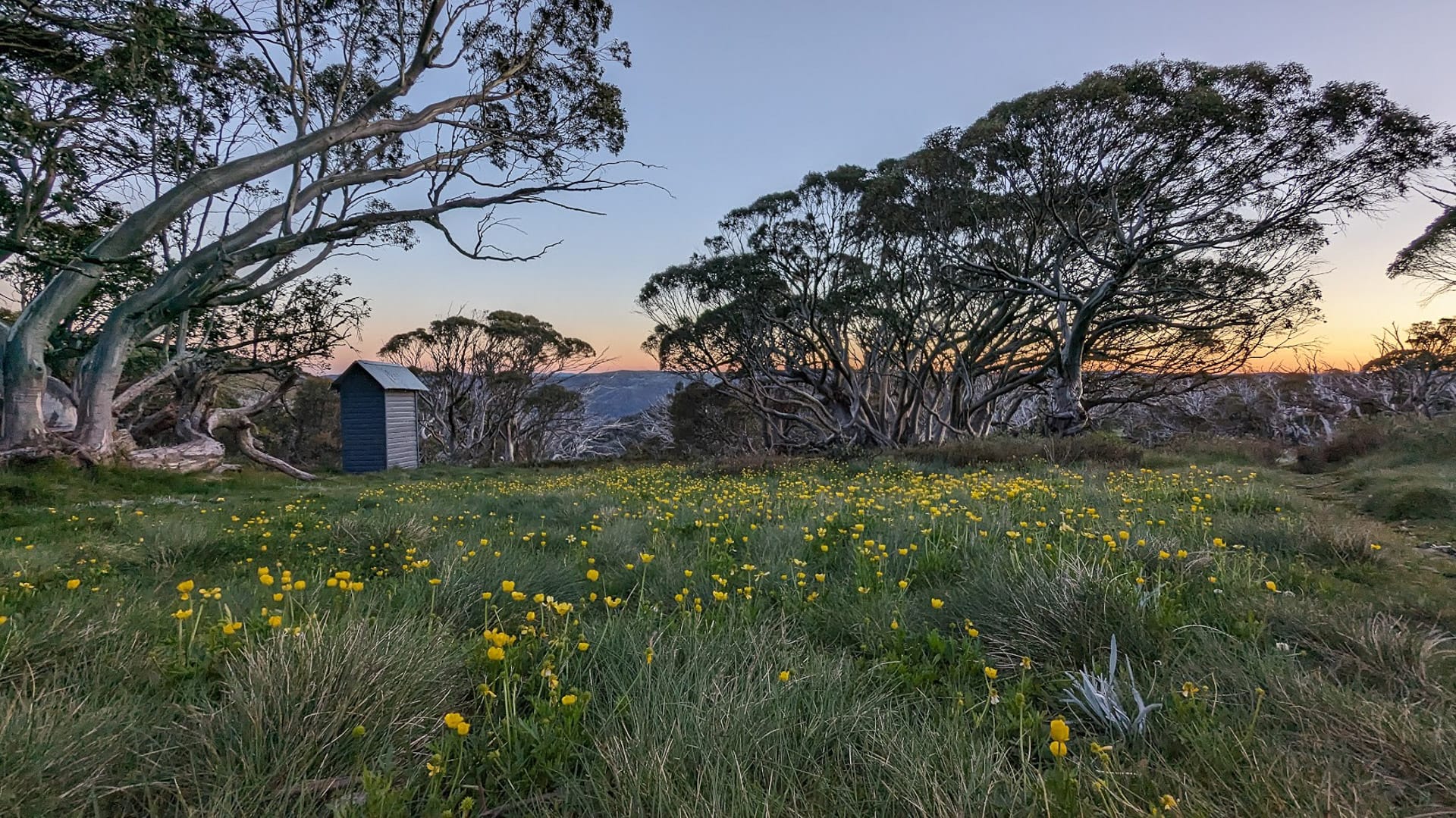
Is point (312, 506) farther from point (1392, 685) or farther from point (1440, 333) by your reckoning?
point (1440, 333)

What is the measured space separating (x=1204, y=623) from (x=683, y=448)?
34265 mm

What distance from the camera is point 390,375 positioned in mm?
23812

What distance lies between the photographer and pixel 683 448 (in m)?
36.3

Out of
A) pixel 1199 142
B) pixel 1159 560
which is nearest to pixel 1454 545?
pixel 1159 560

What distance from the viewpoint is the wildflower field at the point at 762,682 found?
135cm

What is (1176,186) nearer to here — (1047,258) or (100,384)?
(1047,258)

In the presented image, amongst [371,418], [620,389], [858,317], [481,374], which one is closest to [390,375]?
[371,418]

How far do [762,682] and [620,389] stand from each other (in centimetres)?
5219

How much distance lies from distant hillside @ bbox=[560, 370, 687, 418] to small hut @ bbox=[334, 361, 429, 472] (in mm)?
14157

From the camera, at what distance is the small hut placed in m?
23.1

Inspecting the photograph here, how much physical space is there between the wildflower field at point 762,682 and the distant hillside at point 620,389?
32226mm

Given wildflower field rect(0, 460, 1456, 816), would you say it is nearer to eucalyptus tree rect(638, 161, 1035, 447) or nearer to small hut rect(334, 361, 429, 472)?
eucalyptus tree rect(638, 161, 1035, 447)

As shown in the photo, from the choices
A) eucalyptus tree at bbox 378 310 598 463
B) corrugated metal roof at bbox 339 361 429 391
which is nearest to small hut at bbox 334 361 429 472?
corrugated metal roof at bbox 339 361 429 391

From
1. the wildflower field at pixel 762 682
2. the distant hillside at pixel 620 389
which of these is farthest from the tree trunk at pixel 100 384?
the distant hillside at pixel 620 389
